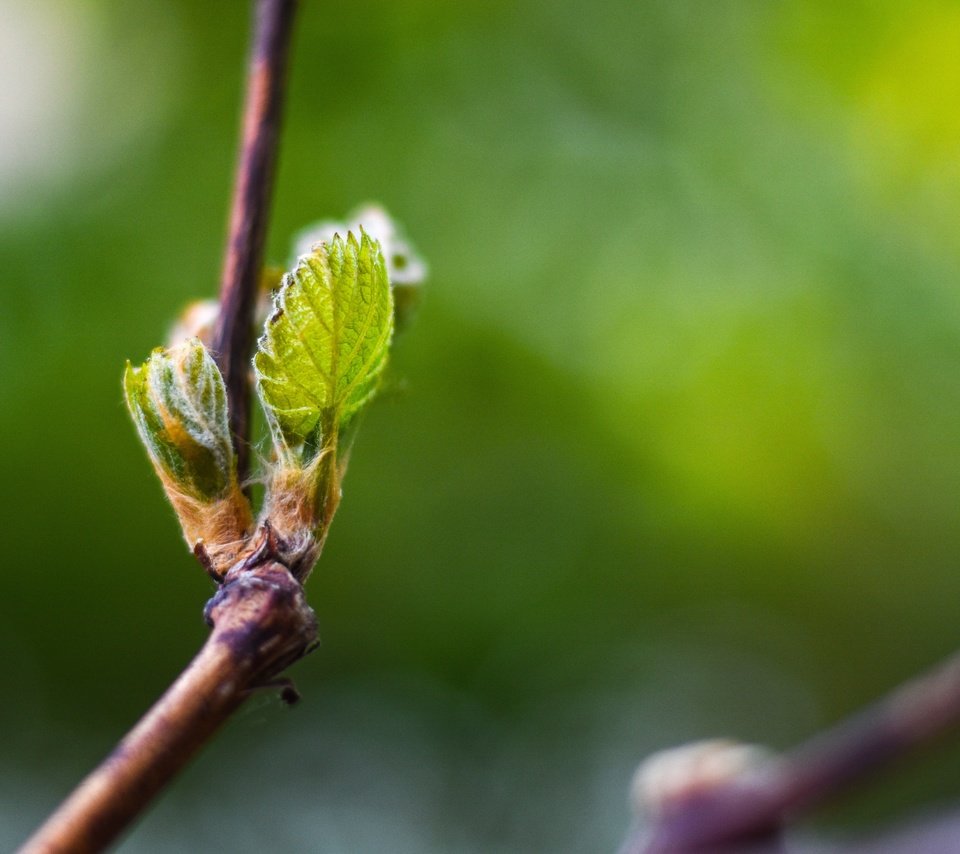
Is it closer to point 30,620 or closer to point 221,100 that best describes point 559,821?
point 30,620

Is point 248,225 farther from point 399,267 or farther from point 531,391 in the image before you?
point 531,391

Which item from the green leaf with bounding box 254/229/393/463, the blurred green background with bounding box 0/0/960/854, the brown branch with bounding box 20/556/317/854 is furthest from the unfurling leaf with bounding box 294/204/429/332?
the blurred green background with bounding box 0/0/960/854

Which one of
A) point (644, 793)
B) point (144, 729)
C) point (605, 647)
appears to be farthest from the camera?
point (605, 647)

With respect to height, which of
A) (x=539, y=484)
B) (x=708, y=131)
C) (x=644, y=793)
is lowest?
(x=644, y=793)

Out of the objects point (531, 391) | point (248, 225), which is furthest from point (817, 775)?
point (531, 391)

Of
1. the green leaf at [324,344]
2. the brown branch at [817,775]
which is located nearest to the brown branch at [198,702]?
the green leaf at [324,344]

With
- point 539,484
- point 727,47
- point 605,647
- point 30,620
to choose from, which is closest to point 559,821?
point 605,647
